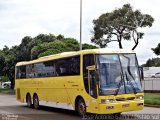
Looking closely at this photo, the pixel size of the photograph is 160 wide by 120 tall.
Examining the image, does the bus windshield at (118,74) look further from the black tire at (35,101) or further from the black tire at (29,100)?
the black tire at (29,100)

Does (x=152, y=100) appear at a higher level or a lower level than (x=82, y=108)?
lower

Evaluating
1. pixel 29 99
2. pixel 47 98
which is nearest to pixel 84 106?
pixel 47 98

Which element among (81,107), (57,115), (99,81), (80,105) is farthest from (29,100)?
(99,81)

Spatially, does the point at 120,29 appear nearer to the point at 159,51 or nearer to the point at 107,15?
the point at 107,15

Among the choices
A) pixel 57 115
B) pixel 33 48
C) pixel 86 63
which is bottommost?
pixel 57 115

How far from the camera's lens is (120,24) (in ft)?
211

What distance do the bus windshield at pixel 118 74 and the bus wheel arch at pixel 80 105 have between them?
1793 mm

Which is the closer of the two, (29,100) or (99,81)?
(99,81)

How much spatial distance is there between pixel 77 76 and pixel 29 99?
8.41 metres

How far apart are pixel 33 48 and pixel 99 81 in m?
36.2

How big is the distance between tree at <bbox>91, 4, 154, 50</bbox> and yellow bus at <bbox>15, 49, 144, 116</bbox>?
149ft

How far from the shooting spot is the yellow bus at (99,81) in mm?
16656

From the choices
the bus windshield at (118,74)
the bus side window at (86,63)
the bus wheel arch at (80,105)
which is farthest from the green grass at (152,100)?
the bus side window at (86,63)

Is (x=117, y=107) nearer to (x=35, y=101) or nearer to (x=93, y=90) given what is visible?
(x=93, y=90)
